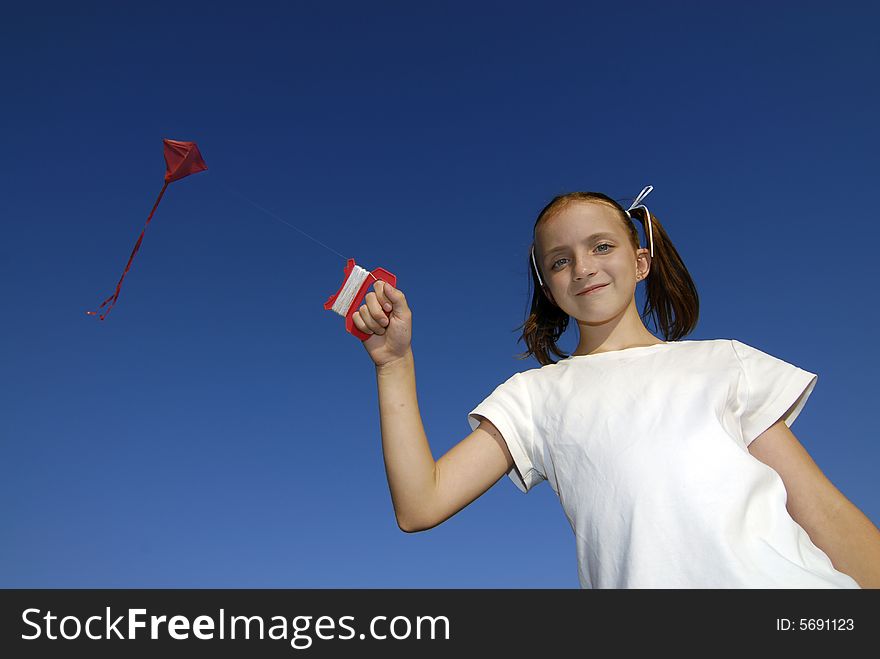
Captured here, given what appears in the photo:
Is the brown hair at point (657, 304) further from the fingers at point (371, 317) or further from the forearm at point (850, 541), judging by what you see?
the forearm at point (850, 541)

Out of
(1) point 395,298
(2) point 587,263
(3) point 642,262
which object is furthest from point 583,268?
(1) point 395,298

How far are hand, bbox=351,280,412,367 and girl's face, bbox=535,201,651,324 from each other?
2.05ft

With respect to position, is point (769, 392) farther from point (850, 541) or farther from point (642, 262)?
point (642, 262)

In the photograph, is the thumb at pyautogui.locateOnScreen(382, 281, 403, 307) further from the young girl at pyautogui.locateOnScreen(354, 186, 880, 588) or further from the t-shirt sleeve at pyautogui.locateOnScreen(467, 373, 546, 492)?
the t-shirt sleeve at pyautogui.locateOnScreen(467, 373, 546, 492)

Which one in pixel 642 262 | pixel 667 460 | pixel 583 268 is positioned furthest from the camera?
pixel 642 262

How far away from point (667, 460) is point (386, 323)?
91 cm

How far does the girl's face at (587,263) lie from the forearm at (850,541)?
0.91m

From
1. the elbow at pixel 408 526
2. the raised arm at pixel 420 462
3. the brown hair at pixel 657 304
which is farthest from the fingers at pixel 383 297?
the brown hair at pixel 657 304

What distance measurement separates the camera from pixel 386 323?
218 centimetres
